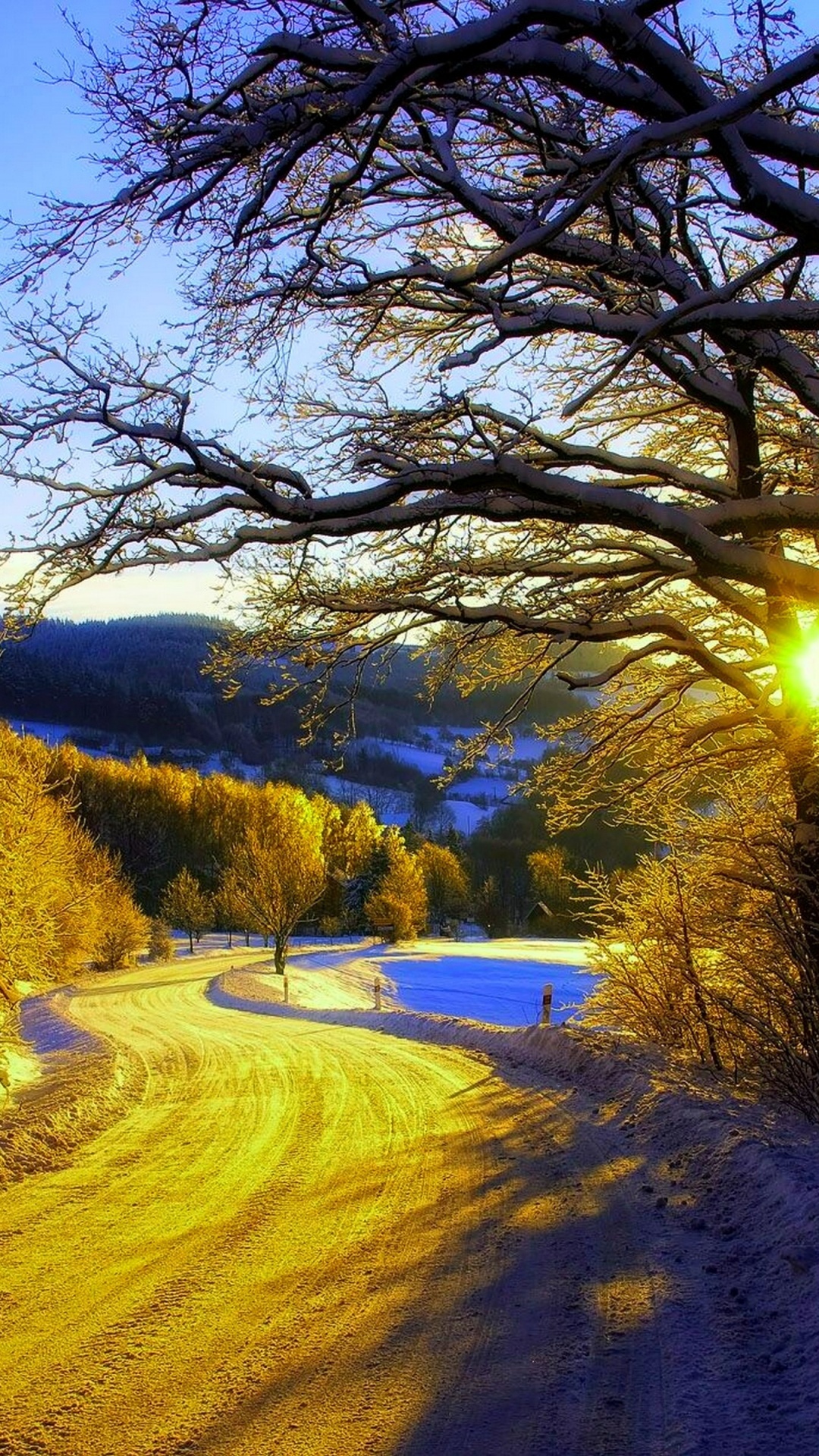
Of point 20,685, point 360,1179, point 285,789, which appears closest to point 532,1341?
point 360,1179

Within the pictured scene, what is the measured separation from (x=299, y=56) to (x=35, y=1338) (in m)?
5.71

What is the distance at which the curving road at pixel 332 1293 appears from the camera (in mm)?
2934

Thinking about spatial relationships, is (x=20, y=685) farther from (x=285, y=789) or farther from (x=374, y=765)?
(x=285, y=789)

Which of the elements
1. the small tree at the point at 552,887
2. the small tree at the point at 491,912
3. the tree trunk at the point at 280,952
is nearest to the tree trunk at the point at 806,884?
the tree trunk at the point at 280,952

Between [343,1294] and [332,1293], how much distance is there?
0.05 metres

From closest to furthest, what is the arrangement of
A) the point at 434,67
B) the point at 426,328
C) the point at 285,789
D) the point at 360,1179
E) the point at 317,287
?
the point at 434,67 → the point at 360,1179 → the point at 317,287 → the point at 426,328 → the point at 285,789

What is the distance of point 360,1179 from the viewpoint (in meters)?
5.64

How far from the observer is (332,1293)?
12.9 ft

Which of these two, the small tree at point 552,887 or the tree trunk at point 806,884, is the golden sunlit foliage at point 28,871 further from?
the small tree at point 552,887

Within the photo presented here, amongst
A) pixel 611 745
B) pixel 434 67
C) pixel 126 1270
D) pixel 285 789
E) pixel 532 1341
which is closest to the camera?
pixel 532 1341

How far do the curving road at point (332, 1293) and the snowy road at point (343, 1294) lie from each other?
0.04ft

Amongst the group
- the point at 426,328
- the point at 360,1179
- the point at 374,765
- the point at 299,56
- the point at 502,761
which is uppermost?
the point at 374,765

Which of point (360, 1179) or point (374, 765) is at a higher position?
point (374, 765)

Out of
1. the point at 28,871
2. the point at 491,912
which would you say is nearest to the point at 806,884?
the point at 28,871
